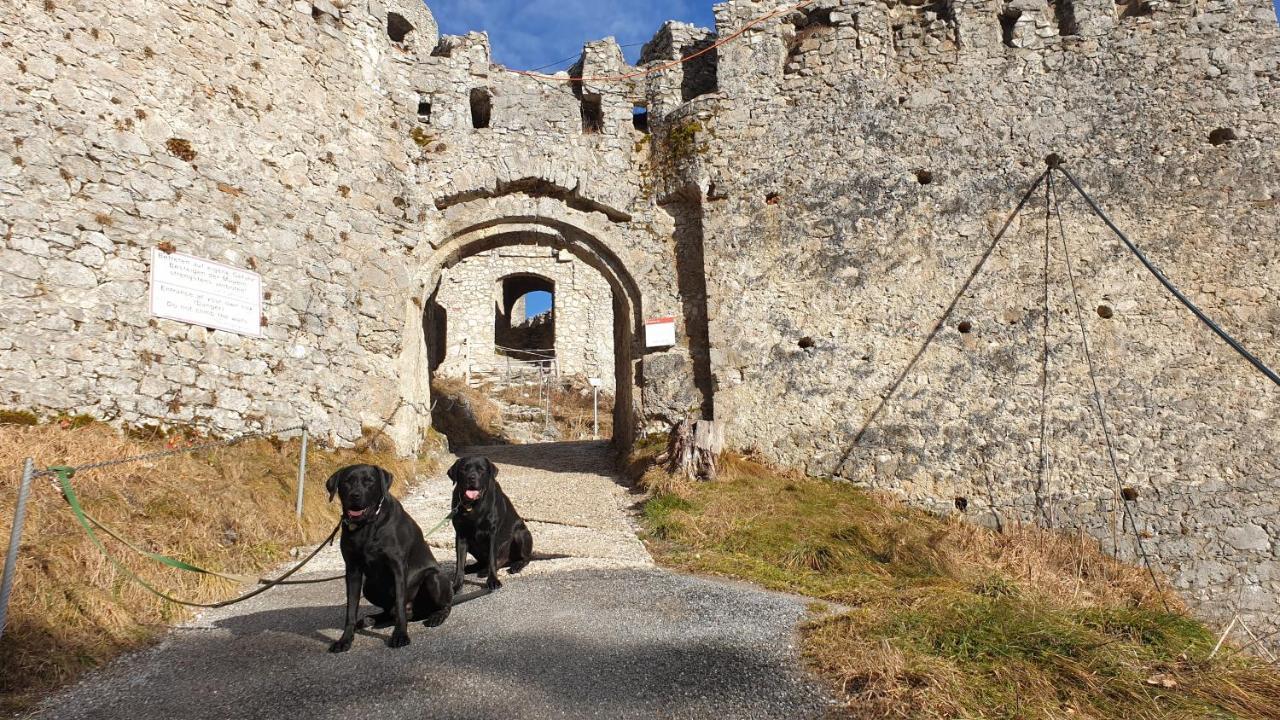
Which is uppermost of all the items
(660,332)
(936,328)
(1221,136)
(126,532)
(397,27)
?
(397,27)

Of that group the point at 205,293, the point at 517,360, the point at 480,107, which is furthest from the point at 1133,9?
the point at 517,360

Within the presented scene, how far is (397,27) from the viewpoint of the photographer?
984cm

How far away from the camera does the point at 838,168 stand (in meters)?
9.01

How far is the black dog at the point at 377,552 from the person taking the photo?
346 cm

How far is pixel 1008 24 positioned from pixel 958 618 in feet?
28.6

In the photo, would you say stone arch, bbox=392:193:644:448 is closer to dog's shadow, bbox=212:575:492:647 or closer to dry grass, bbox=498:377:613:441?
dog's shadow, bbox=212:575:492:647

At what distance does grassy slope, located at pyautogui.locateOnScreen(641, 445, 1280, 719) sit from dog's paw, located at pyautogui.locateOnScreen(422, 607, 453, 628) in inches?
78.6

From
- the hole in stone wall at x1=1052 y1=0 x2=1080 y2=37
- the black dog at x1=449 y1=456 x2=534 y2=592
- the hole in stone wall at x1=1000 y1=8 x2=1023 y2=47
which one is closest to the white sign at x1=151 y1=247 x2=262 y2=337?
the black dog at x1=449 y1=456 x2=534 y2=592

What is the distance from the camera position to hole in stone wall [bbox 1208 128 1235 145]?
8.26m

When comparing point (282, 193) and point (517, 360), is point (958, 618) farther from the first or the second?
point (517, 360)

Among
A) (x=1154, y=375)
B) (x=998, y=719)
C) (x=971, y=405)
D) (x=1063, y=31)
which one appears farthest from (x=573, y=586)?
(x=1063, y=31)

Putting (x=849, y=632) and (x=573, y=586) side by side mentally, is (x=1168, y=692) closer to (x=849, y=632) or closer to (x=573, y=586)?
(x=849, y=632)

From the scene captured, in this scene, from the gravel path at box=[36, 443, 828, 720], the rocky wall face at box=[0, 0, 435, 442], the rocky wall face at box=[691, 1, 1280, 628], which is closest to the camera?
the gravel path at box=[36, 443, 828, 720]

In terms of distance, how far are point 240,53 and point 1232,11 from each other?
39.5 feet
